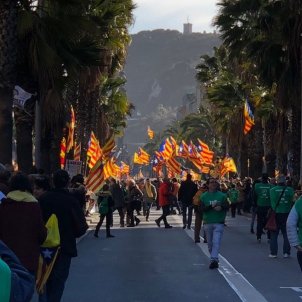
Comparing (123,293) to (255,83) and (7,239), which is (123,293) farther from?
(255,83)

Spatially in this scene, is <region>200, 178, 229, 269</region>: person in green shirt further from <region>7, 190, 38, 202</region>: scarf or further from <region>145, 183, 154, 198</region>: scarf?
<region>145, 183, 154, 198</region>: scarf

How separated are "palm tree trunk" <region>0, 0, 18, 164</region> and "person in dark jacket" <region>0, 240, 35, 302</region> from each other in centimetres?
1273

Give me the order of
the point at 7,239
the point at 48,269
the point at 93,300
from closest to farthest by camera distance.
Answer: the point at 7,239, the point at 48,269, the point at 93,300

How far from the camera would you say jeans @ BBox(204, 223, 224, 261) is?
13.5 metres

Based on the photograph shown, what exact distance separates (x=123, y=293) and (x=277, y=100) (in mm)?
17458

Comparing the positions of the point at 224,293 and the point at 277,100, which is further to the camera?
the point at 277,100

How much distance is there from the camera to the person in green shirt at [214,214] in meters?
13.5

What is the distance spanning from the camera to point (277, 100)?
27.2 m

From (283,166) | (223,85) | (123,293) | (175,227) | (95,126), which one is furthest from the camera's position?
(223,85)

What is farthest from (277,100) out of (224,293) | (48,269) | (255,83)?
(48,269)

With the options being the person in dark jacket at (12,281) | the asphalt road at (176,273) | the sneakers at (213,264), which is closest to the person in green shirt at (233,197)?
the asphalt road at (176,273)

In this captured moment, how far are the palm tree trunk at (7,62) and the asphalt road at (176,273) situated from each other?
2.95 m

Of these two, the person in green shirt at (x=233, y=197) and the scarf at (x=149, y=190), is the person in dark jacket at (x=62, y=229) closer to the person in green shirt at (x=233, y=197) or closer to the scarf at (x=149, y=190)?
the scarf at (x=149, y=190)

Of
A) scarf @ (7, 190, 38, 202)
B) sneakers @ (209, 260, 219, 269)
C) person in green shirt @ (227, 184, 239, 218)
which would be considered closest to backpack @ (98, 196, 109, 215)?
sneakers @ (209, 260, 219, 269)
